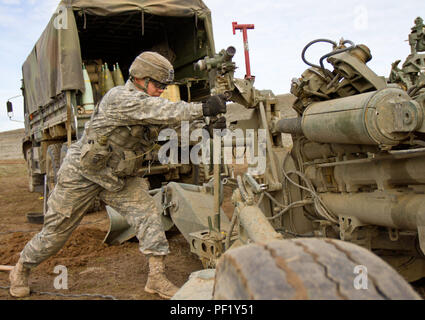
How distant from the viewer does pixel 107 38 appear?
8141 millimetres

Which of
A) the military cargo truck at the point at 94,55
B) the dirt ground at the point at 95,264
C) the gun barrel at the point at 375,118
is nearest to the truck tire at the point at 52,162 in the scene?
the military cargo truck at the point at 94,55

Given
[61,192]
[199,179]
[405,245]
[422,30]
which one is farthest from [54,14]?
[405,245]

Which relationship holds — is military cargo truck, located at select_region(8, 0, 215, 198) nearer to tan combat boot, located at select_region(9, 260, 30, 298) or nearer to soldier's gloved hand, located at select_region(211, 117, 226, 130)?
tan combat boot, located at select_region(9, 260, 30, 298)

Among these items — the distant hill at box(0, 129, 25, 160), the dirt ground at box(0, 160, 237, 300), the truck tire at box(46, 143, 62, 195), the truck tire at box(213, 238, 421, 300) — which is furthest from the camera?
the distant hill at box(0, 129, 25, 160)

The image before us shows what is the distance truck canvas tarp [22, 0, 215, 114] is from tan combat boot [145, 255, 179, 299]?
3863 mm

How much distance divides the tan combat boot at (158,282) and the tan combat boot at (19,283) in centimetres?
94

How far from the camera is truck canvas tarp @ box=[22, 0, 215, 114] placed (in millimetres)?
6195

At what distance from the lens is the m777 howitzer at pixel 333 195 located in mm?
1157

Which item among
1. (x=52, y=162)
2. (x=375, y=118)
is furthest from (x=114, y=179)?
(x=52, y=162)

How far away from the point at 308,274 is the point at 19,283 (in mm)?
2777

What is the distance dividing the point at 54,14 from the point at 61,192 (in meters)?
4.28

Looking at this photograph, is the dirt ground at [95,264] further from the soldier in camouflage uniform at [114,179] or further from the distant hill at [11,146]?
the distant hill at [11,146]

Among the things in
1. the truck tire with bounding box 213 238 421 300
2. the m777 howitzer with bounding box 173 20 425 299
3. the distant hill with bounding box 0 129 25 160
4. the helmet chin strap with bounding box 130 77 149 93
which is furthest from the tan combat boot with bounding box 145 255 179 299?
the distant hill with bounding box 0 129 25 160
